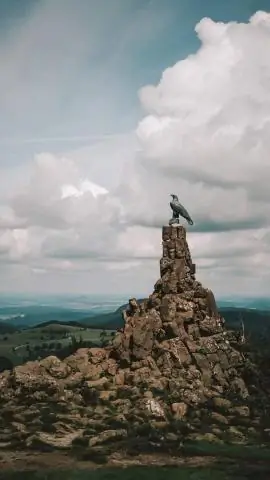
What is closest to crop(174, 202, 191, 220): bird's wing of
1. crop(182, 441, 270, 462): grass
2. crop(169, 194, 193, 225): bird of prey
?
crop(169, 194, 193, 225): bird of prey

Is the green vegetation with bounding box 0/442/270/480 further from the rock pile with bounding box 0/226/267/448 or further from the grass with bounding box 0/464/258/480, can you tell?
the rock pile with bounding box 0/226/267/448

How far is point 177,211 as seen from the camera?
57.2 metres

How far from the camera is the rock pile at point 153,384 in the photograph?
3991 cm

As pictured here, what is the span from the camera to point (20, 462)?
33156mm

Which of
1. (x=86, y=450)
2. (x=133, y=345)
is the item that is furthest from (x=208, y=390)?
(x=86, y=450)

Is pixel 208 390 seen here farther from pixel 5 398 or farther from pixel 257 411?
pixel 5 398

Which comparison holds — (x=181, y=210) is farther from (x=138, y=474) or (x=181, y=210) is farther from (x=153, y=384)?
(x=138, y=474)

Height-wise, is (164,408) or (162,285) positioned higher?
(162,285)

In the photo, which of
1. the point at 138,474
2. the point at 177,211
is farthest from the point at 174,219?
the point at 138,474

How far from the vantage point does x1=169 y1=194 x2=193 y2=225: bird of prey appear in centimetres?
5681

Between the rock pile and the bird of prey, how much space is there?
1105 mm

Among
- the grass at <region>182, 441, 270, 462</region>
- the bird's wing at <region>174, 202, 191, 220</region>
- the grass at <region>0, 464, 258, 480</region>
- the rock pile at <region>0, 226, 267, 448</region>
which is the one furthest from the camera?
the bird's wing at <region>174, 202, 191, 220</region>

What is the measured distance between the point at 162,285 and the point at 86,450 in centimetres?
2280

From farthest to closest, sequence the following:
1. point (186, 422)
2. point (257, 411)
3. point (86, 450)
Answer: point (257, 411) → point (186, 422) → point (86, 450)
